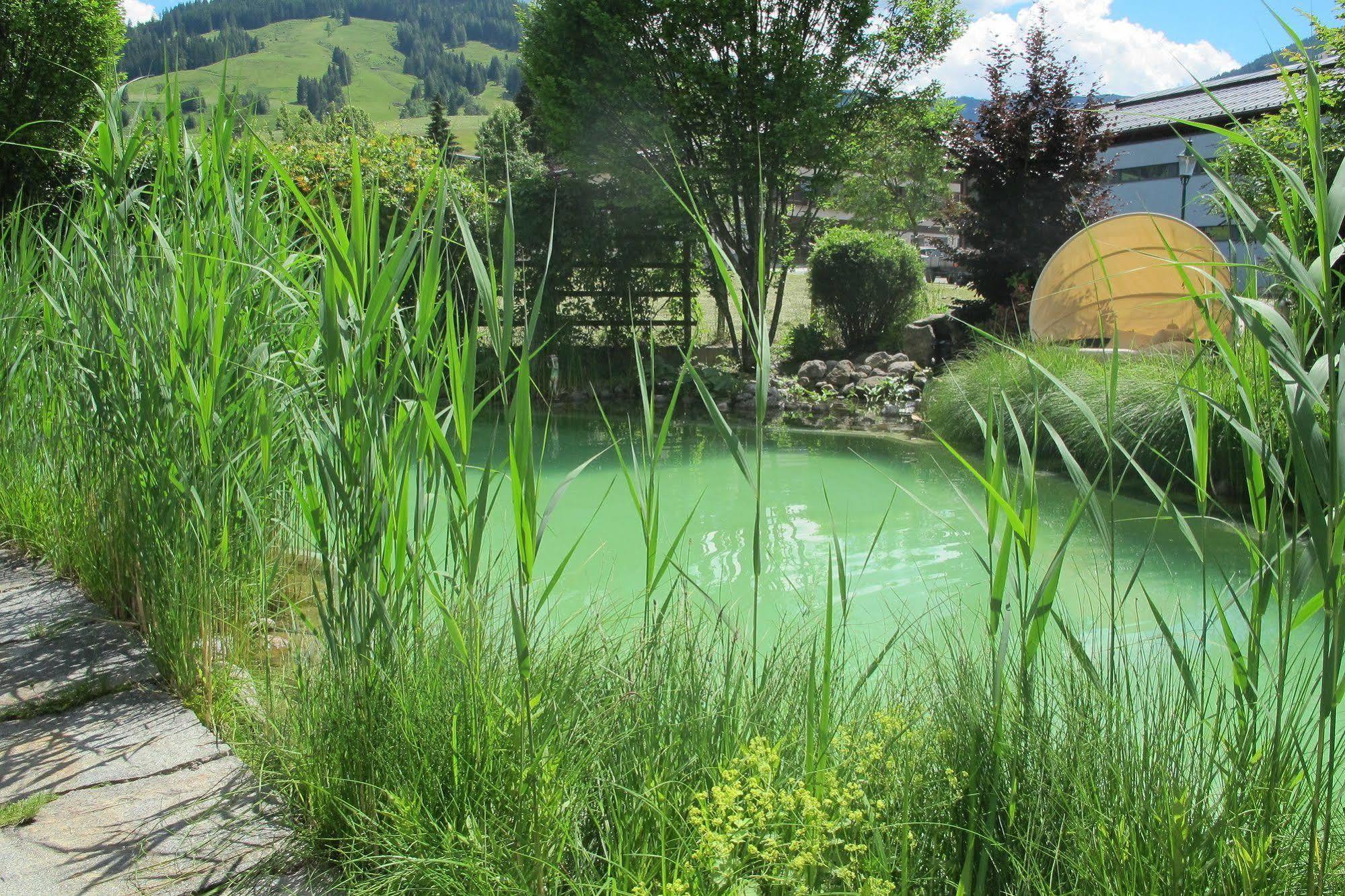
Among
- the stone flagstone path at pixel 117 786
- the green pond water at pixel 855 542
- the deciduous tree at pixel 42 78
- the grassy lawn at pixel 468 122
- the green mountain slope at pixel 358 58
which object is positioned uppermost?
the green mountain slope at pixel 358 58

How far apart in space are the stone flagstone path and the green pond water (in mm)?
897

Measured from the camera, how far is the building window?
23.6m

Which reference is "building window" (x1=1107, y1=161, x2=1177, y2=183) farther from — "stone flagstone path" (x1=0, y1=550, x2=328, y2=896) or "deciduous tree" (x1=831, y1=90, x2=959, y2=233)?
"stone flagstone path" (x1=0, y1=550, x2=328, y2=896)

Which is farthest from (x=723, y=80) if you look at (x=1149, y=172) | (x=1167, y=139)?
(x=1149, y=172)

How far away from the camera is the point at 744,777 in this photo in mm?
1365

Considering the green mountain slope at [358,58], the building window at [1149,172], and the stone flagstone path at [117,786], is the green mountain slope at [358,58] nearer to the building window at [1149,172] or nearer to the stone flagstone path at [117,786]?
the building window at [1149,172]

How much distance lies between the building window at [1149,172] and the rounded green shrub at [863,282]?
565 inches

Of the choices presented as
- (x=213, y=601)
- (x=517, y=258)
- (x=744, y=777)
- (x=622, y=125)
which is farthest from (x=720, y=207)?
(x=744, y=777)

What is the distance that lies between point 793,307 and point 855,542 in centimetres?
1067

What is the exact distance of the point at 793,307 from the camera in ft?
50.8

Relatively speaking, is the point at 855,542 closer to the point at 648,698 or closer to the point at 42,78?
the point at 648,698

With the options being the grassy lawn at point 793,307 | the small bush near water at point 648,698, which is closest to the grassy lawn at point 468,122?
the grassy lawn at point 793,307

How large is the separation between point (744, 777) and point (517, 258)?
10.8 metres

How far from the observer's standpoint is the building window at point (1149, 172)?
23.6 m
